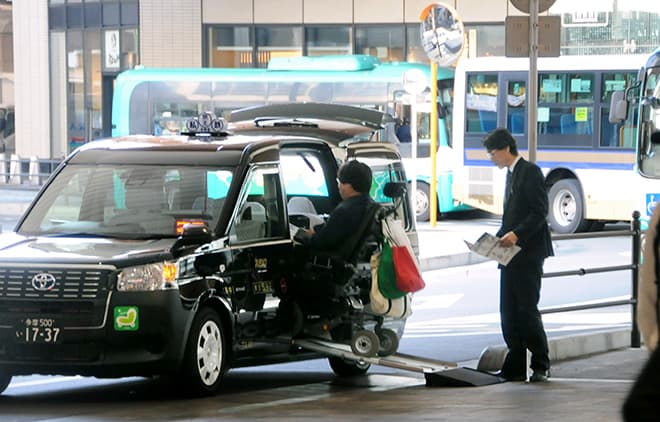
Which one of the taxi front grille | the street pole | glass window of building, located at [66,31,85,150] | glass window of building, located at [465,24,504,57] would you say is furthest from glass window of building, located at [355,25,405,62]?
the taxi front grille

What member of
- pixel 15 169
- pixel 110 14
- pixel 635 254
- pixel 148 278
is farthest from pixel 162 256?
pixel 15 169

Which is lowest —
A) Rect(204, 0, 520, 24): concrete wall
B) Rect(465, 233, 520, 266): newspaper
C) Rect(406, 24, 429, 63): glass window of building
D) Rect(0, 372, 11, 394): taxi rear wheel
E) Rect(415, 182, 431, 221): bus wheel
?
Rect(415, 182, 431, 221): bus wheel

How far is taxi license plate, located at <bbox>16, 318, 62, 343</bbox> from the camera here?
9.34 meters

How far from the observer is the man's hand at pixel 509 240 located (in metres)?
10.1

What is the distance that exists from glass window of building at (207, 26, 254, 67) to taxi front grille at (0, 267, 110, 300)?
31277mm

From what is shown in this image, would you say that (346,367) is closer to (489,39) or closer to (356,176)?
(356,176)

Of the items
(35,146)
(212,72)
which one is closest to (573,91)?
(212,72)

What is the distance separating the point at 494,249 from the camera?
1012 centimetres

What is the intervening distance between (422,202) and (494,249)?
19566mm

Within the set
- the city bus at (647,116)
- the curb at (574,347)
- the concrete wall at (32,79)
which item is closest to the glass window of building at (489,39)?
the concrete wall at (32,79)

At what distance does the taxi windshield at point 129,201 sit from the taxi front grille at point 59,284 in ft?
2.55

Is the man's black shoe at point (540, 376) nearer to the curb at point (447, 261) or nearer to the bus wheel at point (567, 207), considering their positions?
the curb at point (447, 261)

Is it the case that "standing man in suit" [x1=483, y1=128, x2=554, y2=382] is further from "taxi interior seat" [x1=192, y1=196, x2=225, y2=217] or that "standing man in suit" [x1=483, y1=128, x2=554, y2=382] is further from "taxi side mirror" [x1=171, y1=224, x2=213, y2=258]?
"taxi side mirror" [x1=171, y1=224, x2=213, y2=258]

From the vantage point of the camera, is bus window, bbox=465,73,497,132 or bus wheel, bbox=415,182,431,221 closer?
bus window, bbox=465,73,497,132
